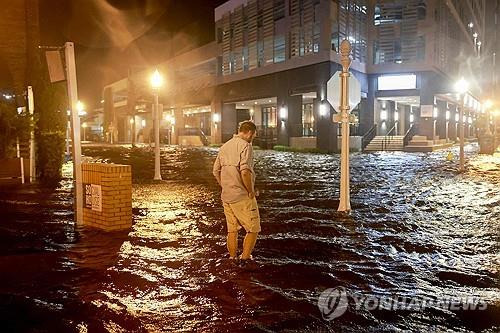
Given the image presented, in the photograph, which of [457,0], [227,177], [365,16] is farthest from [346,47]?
[457,0]

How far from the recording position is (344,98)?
405 inches

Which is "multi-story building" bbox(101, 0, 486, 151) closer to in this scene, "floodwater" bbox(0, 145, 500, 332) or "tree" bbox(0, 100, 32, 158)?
"tree" bbox(0, 100, 32, 158)

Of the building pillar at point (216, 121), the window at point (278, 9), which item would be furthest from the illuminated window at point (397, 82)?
the building pillar at point (216, 121)

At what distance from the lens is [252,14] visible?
43812mm

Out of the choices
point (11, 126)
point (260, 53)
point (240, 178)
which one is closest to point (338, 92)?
point (240, 178)

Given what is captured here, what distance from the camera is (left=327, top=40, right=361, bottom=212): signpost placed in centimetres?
1016

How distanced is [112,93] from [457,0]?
4729 centimetres

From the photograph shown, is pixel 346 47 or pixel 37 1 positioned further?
pixel 37 1

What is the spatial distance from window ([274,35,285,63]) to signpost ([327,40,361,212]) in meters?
30.8

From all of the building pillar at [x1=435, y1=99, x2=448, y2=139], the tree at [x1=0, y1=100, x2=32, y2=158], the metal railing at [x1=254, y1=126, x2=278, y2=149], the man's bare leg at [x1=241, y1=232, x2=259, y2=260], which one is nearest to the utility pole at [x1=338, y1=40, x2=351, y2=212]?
the man's bare leg at [x1=241, y1=232, x2=259, y2=260]

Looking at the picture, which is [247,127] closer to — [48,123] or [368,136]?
[48,123]

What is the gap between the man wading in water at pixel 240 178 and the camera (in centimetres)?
588

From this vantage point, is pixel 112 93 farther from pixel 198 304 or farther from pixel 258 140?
pixel 198 304

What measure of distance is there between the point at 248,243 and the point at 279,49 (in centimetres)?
3642
